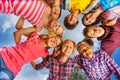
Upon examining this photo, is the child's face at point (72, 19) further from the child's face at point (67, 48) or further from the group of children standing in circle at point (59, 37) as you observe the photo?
the child's face at point (67, 48)

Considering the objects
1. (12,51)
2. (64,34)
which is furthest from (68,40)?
Answer: (12,51)

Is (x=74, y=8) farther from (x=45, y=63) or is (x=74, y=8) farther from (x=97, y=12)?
(x=45, y=63)

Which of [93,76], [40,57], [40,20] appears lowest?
[93,76]

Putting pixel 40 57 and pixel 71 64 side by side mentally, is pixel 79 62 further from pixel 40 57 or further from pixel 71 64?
pixel 40 57

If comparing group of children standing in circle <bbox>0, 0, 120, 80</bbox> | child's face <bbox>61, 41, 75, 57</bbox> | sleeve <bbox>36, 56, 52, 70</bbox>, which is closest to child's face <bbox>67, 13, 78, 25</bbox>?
group of children standing in circle <bbox>0, 0, 120, 80</bbox>

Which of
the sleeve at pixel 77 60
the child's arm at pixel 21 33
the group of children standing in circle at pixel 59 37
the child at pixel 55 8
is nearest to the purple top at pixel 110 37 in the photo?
the group of children standing in circle at pixel 59 37

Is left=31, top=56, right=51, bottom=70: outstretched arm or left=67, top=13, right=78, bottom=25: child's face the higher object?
left=67, top=13, right=78, bottom=25: child's face

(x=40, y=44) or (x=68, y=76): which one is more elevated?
(x=40, y=44)

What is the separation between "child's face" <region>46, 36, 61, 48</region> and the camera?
1.91m

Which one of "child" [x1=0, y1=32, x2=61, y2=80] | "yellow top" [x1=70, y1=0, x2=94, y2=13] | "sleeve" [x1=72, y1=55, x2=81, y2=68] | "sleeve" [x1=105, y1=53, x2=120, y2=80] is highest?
"yellow top" [x1=70, y1=0, x2=94, y2=13]

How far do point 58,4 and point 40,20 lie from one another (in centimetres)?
12

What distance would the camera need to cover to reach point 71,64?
1.94 meters

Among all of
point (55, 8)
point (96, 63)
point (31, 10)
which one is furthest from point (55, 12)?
point (96, 63)

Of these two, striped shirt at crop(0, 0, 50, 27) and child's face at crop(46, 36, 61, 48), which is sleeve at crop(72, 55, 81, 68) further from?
striped shirt at crop(0, 0, 50, 27)
